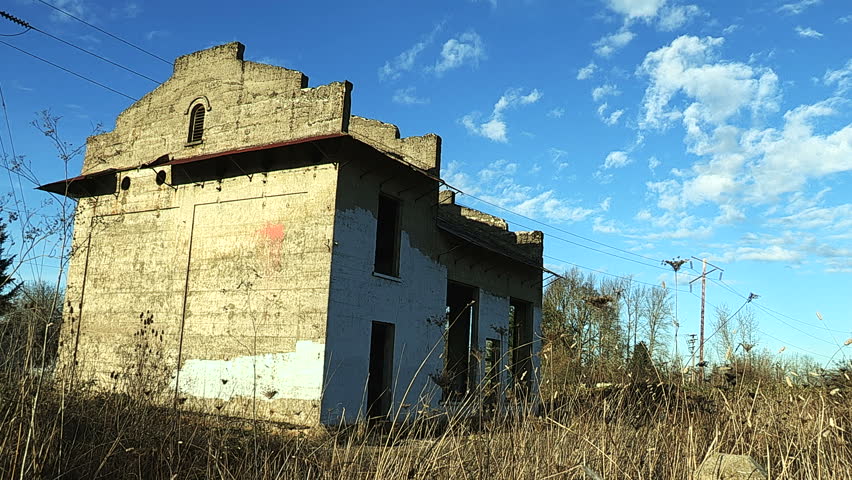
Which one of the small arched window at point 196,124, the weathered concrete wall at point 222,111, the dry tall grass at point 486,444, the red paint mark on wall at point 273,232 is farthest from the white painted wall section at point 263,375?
the small arched window at point 196,124

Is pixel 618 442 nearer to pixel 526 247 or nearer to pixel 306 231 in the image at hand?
pixel 306 231

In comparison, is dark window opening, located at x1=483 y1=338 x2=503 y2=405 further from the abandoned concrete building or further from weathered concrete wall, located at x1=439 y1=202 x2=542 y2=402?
the abandoned concrete building

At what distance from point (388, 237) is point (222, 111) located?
16.3 ft

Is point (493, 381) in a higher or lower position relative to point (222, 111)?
lower

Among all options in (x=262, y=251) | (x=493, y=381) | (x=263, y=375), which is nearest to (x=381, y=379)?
(x=493, y=381)

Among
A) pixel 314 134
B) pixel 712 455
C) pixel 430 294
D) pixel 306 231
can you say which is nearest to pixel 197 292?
pixel 306 231

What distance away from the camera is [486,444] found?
5.00 metres

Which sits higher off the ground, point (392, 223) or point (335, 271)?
point (392, 223)

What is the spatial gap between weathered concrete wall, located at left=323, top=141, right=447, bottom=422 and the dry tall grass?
214 inches

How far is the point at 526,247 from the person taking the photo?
21.4 meters

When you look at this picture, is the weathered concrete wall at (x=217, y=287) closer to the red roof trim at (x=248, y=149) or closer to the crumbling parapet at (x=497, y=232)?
the red roof trim at (x=248, y=149)

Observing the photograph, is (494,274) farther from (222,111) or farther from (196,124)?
(196,124)

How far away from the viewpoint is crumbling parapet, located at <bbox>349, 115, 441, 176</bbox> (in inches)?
624

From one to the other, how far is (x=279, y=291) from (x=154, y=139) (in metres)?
6.21
